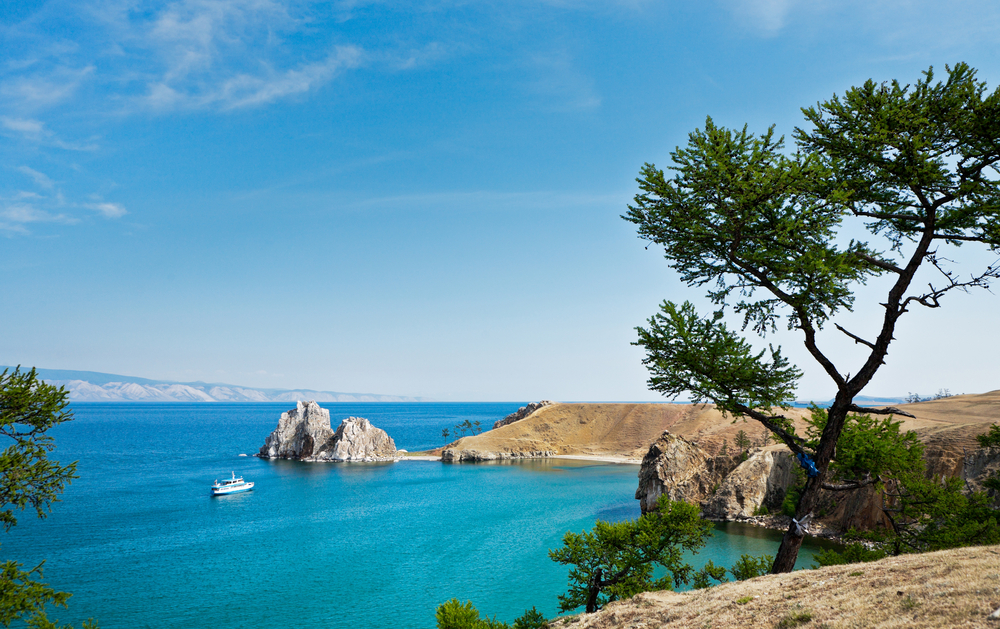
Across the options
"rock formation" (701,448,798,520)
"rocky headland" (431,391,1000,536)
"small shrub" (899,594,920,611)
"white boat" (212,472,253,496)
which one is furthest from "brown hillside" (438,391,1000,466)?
"small shrub" (899,594,920,611)

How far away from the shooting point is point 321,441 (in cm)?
14350

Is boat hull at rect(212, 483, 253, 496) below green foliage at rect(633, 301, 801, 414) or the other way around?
below

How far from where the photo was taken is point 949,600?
9758mm

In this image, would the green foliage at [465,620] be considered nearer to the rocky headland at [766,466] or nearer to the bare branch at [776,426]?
the bare branch at [776,426]

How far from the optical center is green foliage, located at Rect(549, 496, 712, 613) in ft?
71.9

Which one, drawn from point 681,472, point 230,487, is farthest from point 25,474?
point 230,487

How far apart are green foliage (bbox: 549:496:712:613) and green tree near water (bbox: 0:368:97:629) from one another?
18950mm

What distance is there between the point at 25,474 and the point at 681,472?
241 ft

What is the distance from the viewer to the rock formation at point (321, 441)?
141 m

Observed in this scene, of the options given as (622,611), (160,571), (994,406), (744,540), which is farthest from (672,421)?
(622,611)

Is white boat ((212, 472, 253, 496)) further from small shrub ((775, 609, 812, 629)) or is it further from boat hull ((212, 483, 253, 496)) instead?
small shrub ((775, 609, 812, 629))

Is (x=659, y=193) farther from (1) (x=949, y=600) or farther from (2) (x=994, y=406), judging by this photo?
(2) (x=994, y=406)

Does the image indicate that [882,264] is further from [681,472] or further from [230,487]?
[230,487]

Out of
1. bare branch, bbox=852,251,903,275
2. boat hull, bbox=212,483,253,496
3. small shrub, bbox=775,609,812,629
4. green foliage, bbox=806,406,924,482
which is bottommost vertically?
boat hull, bbox=212,483,253,496
